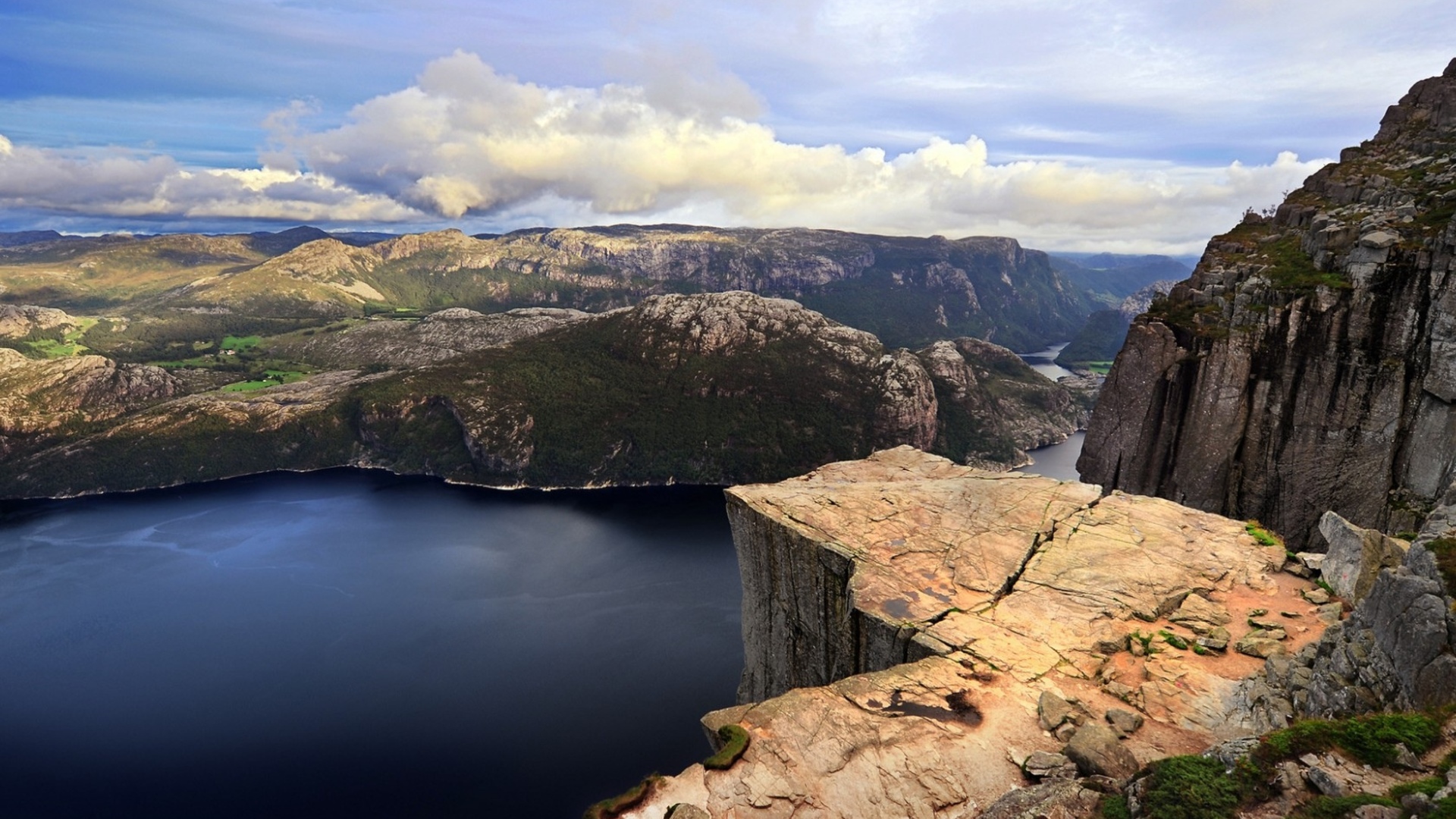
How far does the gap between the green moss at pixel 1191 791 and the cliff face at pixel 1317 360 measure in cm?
3640

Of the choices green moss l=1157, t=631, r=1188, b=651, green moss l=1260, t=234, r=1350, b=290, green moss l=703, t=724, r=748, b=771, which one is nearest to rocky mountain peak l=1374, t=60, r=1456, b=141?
green moss l=1260, t=234, r=1350, b=290

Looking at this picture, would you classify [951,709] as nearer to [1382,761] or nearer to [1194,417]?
[1382,761]

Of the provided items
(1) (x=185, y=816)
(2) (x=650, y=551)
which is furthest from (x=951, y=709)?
(2) (x=650, y=551)

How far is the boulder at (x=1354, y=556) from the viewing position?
76.9 ft

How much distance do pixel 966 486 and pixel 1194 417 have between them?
24077 millimetres

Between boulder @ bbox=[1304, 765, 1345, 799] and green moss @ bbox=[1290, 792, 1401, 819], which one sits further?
boulder @ bbox=[1304, 765, 1345, 799]

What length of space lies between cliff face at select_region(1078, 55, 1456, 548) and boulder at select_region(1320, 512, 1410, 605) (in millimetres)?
18155

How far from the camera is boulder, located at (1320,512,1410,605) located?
923 inches

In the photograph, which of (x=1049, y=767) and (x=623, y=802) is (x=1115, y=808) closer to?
(x=1049, y=767)

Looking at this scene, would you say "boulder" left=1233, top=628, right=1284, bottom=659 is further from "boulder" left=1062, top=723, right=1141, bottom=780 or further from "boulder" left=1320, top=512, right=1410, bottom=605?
"boulder" left=1062, top=723, right=1141, bottom=780

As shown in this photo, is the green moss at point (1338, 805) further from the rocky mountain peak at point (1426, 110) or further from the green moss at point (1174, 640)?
the rocky mountain peak at point (1426, 110)

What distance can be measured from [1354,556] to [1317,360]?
2692 centimetres

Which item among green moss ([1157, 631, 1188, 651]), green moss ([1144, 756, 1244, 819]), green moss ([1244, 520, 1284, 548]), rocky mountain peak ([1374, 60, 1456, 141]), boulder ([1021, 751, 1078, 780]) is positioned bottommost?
boulder ([1021, 751, 1078, 780])

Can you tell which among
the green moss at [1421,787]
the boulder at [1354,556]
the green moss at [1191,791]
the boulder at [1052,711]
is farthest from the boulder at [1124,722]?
the boulder at [1354,556]
